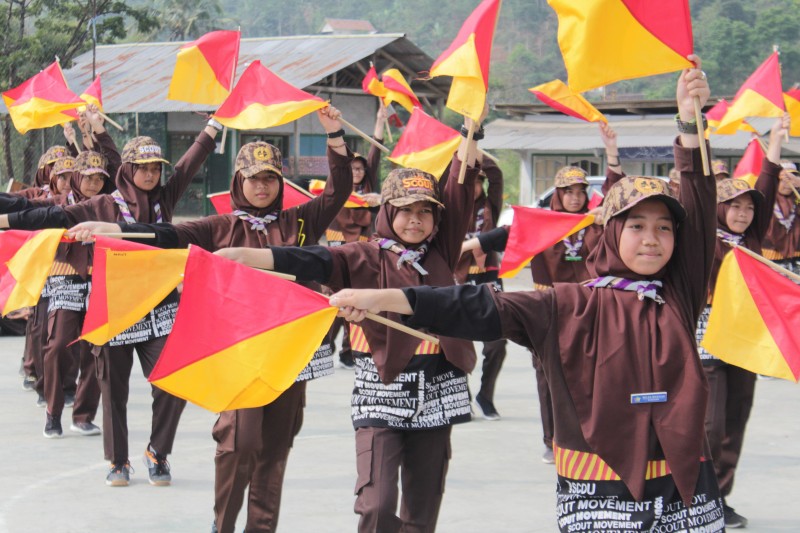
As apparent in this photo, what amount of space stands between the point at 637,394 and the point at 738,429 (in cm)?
323

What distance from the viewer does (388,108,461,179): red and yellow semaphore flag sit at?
341 inches

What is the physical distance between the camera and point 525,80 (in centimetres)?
7625

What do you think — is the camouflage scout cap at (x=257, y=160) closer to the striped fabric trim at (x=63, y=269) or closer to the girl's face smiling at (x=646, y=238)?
the girl's face smiling at (x=646, y=238)

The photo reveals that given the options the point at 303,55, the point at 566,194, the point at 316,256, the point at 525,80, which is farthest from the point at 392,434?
the point at 525,80

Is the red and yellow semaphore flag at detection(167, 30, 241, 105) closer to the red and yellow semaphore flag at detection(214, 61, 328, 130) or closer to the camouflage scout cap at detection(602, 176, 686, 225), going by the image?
the red and yellow semaphore flag at detection(214, 61, 328, 130)

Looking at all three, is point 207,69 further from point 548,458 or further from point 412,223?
point 412,223

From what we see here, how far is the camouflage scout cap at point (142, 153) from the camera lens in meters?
7.56

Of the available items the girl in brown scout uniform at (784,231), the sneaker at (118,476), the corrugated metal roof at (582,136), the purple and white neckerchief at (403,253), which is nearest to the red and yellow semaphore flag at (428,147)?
the sneaker at (118,476)

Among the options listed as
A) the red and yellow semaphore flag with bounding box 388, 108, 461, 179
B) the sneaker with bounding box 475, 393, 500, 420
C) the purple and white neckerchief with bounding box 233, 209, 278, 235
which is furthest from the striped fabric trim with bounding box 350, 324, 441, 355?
the sneaker with bounding box 475, 393, 500, 420

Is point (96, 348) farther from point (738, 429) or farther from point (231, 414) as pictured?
point (738, 429)

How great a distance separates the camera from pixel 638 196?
12.6ft

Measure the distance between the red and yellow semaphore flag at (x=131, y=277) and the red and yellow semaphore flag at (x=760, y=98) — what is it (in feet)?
18.6

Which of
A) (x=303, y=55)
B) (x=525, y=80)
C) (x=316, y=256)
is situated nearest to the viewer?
(x=316, y=256)

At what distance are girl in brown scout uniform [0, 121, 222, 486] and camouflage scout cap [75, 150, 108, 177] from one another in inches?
43.6
